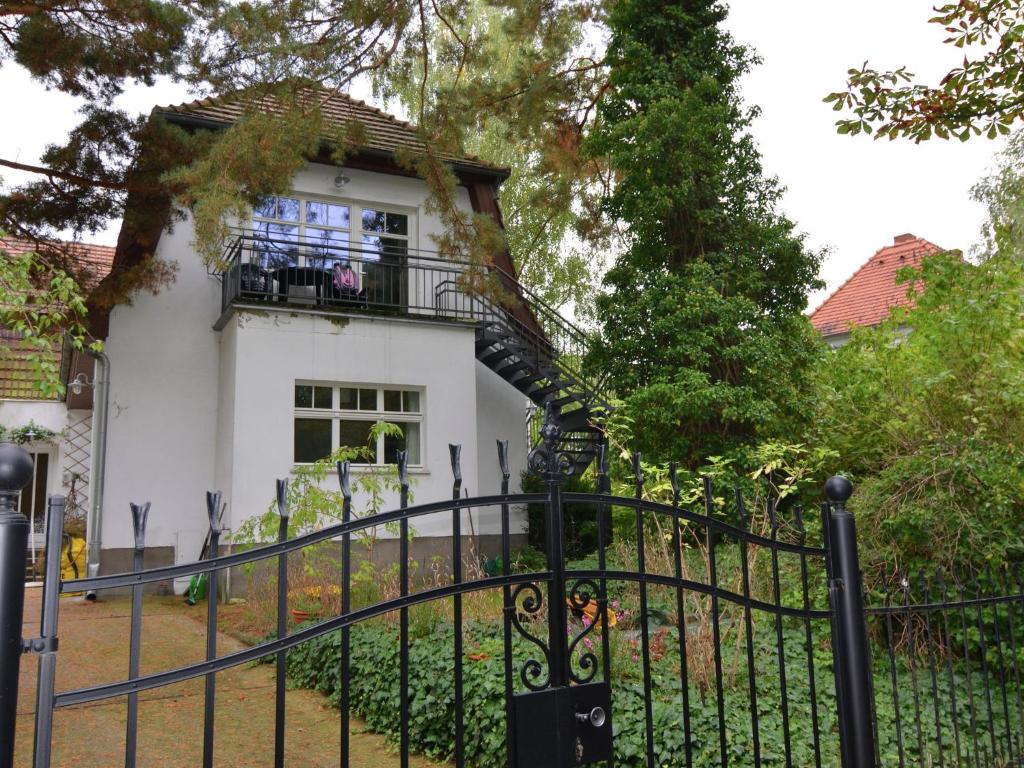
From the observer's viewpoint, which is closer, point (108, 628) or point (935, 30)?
point (935, 30)

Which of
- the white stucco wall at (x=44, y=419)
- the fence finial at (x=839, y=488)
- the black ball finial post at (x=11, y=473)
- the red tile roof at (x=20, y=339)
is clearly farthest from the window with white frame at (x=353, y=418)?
the black ball finial post at (x=11, y=473)

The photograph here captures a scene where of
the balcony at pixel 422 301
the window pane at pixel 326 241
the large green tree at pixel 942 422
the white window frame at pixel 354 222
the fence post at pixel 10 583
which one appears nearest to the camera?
the fence post at pixel 10 583

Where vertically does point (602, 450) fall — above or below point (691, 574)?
above

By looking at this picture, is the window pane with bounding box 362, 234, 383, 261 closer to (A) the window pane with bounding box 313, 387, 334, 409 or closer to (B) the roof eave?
(B) the roof eave

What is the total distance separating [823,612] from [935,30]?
447 cm

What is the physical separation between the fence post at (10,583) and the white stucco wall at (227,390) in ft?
32.5

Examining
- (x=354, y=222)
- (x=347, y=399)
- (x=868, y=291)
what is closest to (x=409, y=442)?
(x=347, y=399)

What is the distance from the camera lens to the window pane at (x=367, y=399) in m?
12.5

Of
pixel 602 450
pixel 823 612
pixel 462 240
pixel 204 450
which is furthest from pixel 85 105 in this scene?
pixel 823 612

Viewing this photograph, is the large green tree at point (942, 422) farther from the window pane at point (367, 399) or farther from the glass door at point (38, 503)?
the glass door at point (38, 503)

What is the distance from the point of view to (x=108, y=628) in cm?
842

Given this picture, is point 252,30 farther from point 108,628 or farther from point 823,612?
point 823,612

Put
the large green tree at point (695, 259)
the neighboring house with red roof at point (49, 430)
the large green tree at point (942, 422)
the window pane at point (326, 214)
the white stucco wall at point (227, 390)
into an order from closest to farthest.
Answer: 1. the large green tree at point (942, 422)
2. the large green tree at point (695, 259)
3. the white stucco wall at point (227, 390)
4. the window pane at point (326, 214)
5. the neighboring house with red roof at point (49, 430)

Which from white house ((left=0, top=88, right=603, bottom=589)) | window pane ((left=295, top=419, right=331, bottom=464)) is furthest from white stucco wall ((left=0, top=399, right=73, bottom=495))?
window pane ((left=295, top=419, right=331, bottom=464))
